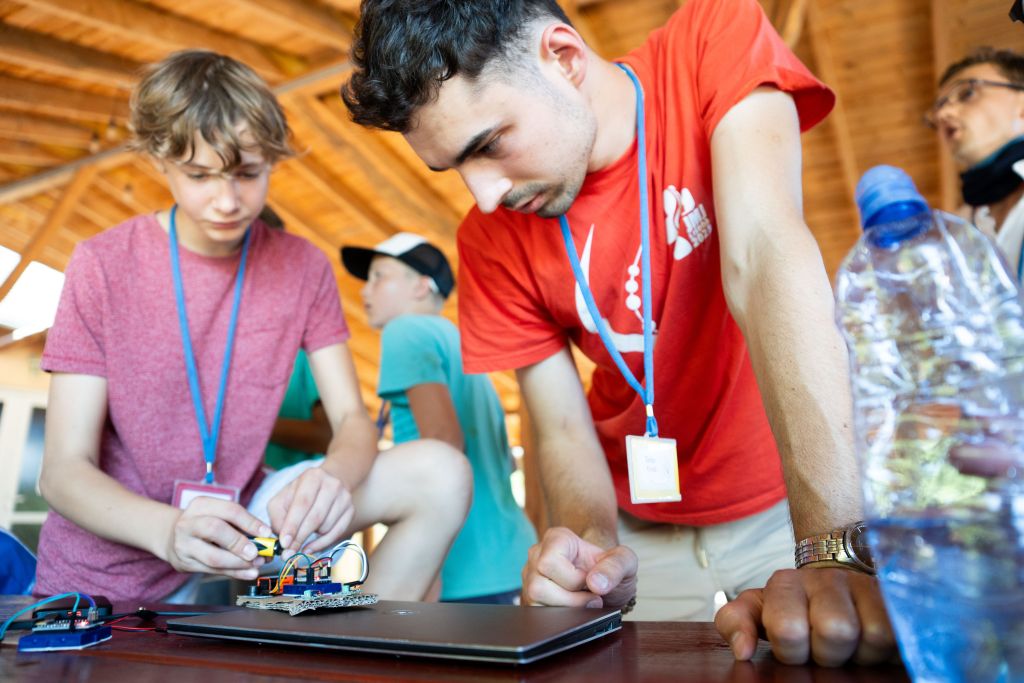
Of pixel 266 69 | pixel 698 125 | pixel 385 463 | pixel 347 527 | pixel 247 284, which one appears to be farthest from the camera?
pixel 266 69

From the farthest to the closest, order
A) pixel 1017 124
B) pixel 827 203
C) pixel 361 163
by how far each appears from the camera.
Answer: pixel 827 203
pixel 361 163
pixel 1017 124

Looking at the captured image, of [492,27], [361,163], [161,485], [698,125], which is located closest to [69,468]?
[161,485]

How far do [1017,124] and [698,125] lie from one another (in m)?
1.59

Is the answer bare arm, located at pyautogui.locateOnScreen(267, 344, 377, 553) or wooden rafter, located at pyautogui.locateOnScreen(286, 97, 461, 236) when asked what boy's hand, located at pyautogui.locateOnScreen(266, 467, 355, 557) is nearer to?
bare arm, located at pyautogui.locateOnScreen(267, 344, 377, 553)

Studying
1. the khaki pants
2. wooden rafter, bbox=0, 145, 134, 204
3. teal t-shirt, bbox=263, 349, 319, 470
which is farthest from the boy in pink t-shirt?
wooden rafter, bbox=0, 145, 134, 204

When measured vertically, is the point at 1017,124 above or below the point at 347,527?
above

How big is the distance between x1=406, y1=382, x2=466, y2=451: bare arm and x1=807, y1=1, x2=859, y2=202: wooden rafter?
3.24 m

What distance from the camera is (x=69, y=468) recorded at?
56.1 inches

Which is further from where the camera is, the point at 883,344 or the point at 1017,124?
the point at 1017,124

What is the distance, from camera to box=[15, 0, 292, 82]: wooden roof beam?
3.45 meters

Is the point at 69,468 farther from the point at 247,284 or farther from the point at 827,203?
the point at 827,203

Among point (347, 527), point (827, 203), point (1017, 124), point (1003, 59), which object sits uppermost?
point (827, 203)

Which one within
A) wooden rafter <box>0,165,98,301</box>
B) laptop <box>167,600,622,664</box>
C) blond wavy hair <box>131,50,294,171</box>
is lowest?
laptop <box>167,600,622,664</box>

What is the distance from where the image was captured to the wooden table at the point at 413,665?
0.54 m
